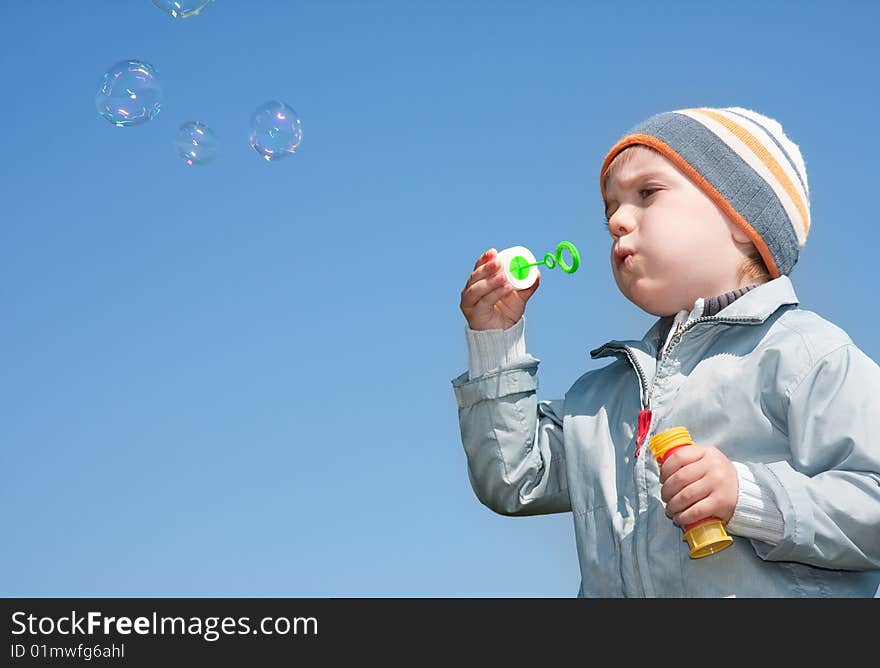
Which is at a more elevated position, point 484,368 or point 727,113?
point 727,113

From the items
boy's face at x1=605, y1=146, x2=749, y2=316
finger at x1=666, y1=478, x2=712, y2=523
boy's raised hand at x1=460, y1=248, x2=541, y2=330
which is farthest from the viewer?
boy's raised hand at x1=460, y1=248, x2=541, y2=330

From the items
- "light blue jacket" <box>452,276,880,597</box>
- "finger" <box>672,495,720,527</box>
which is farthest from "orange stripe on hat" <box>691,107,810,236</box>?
"finger" <box>672,495,720,527</box>

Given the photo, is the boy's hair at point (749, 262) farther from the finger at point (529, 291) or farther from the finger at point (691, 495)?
the finger at point (691, 495)

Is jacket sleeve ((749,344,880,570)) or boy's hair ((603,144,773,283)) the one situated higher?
boy's hair ((603,144,773,283))

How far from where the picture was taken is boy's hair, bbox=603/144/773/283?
156 inches

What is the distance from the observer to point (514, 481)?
393 cm

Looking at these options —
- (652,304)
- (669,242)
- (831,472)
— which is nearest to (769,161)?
(669,242)

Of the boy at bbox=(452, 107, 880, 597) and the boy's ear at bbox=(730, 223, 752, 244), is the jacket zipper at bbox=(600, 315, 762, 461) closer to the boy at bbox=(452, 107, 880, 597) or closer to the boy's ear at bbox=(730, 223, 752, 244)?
A: the boy at bbox=(452, 107, 880, 597)

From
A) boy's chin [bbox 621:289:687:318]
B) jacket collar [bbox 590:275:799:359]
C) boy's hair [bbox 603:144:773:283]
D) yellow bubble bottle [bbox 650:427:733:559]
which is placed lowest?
yellow bubble bottle [bbox 650:427:733:559]

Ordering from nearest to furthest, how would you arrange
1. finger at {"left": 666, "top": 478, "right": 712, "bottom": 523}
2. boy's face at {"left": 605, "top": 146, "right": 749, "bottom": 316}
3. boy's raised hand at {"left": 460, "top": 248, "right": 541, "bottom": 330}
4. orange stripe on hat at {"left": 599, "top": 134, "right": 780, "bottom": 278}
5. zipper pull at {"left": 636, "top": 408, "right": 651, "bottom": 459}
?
1. finger at {"left": 666, "top": 478, "right": 712, "bottom": 523}
2. zipper pull at {"left": 636, "top": 408, "right": 651, "bottom": 459}
3. boy's face at {"left": 605, "top": 146, "right": 749, "bottom": 316}
4. orange stripe on hat at {"left": 599, "top": 134, "right": 780, "bottom": 278}
5. boy's raised hand at {"left": 460, "top": 248, "right": 541, "bottom": 330}

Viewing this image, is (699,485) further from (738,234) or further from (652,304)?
(738,234)
